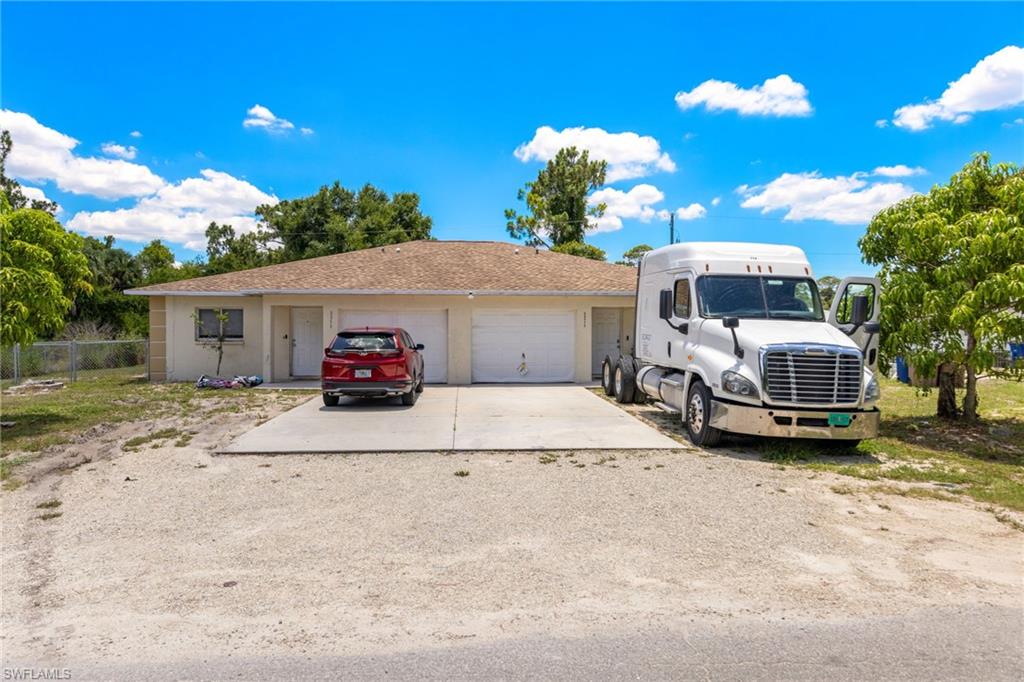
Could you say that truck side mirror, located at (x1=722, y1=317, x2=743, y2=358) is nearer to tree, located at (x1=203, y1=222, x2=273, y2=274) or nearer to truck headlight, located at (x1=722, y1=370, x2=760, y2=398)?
truck headlight, located at (x1=722, y1=370, x2=760, y2=398)

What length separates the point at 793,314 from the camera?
9.14m

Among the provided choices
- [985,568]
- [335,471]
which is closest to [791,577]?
[985,568]

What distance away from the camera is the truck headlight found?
316 inches

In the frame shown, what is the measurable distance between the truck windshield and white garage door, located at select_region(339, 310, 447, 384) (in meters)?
9.54

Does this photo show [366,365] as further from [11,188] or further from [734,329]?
[11,188]

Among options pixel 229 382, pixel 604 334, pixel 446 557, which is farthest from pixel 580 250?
pixel 446 557

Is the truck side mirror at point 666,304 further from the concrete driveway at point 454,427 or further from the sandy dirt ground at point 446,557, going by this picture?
the sandy dirt ground at point 446,557

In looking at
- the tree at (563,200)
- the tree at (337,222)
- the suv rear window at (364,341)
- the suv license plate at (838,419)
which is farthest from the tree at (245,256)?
the suv license plate at (838,419)

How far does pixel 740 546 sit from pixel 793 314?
5379 mm

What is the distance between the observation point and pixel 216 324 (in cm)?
1809

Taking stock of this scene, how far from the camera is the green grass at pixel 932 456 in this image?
6.72 m

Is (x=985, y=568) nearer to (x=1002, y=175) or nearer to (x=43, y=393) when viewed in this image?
(x=1002, y=175)

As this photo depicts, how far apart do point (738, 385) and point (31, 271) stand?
1082 cm

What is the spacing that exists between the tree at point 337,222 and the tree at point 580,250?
10.2m
